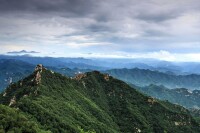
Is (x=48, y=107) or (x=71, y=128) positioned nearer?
(x=71, y=128)

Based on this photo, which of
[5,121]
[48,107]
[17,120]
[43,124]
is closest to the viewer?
[5,121]

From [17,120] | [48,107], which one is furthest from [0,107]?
[48,107]

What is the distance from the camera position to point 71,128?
17938 centimetres

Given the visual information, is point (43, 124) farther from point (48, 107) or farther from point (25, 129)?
point (25, 129)

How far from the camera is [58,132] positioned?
169875mm

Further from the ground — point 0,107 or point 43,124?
point 0,107

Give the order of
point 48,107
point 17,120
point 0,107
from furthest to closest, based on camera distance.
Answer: point 48,107, point 0,107, point 17,120

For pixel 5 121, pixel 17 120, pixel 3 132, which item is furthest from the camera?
pixel 17 120

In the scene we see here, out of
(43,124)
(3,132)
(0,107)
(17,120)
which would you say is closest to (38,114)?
(43,124)

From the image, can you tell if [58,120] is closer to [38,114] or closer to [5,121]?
[38,114]

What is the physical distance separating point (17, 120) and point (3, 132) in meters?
15.0

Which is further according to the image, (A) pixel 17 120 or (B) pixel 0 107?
(B) pixel 0 107

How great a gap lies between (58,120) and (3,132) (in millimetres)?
95376

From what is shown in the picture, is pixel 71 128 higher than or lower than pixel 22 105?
lower
